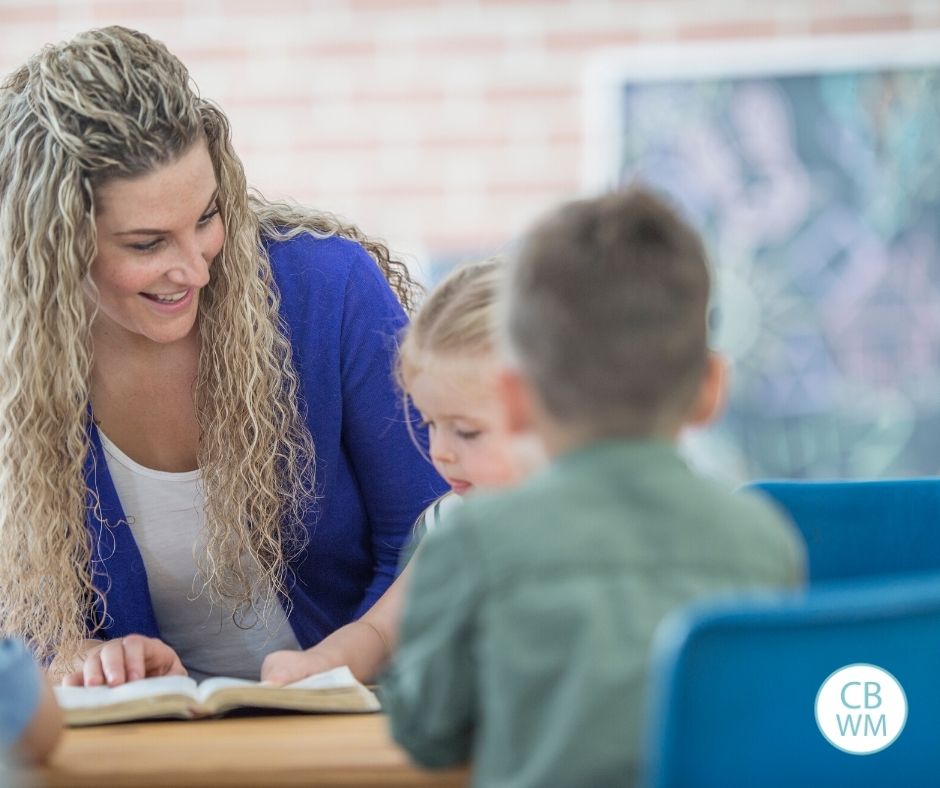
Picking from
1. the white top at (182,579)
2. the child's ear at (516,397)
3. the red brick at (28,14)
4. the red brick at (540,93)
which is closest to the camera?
the child's ear at (516,397)

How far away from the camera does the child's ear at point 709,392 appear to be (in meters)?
0.93

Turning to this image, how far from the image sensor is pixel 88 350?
5.31ft

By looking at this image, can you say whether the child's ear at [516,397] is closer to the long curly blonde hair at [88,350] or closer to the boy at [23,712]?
the boy at [23,712]

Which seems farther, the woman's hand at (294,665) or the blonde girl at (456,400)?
the blonde girl at (456,400)

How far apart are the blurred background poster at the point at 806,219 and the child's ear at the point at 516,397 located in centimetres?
252

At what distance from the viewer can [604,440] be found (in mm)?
887

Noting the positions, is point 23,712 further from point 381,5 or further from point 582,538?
point 381,5

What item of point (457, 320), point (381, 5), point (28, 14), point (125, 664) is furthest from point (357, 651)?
point (28, 14)

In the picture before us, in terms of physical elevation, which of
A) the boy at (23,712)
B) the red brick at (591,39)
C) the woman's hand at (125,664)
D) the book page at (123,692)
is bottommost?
the woman's hand at (125,664)

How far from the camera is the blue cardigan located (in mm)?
1688

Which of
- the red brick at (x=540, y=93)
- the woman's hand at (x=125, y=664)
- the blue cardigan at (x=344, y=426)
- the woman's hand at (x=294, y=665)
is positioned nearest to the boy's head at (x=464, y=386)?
Answer: the blue cardigan at (x=344, y=426)

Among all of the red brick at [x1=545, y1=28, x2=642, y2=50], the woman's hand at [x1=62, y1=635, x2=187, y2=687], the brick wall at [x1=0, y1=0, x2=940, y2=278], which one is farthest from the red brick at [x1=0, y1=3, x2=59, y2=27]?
the woman's hand at [x1=62, y1=635, x2=187, y2=687]

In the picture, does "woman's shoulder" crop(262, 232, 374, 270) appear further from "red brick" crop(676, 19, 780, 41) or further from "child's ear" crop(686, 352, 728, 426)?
"red brick" crop(676, 19, 780, 41)

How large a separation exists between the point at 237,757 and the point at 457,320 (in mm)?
657
